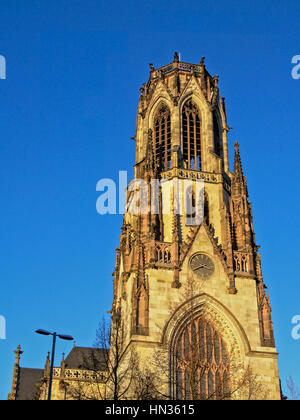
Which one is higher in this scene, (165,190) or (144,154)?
(144,154)

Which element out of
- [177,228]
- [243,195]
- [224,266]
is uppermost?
[243,195]

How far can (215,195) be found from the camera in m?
39.5

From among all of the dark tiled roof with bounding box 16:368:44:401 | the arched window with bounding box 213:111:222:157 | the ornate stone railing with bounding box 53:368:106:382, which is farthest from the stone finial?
the arched window with bounding box 213:111:222:157

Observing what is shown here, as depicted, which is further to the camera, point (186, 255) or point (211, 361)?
point (186, 255)

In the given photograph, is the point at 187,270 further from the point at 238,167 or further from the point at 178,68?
the point at 178,68

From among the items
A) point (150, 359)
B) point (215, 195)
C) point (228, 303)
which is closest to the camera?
point (150, 359)

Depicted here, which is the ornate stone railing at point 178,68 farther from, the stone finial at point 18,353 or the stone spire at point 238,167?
the stone finial at point 18,353

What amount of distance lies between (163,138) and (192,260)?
440 inches

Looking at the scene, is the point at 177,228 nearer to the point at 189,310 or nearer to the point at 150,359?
the point at 189,310

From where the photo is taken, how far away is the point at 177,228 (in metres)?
36.6

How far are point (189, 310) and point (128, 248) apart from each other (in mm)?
7065
